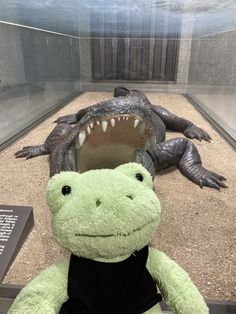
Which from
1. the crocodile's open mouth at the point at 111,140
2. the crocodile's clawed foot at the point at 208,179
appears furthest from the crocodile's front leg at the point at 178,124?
the crocodile's open mouth at the point at 111,140

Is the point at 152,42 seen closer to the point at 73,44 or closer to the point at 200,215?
the point at 73,44

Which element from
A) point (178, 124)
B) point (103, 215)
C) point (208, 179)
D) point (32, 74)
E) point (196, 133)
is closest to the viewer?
point (103, 215)

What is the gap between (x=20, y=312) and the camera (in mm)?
531

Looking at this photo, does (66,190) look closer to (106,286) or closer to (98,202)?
(98,202)

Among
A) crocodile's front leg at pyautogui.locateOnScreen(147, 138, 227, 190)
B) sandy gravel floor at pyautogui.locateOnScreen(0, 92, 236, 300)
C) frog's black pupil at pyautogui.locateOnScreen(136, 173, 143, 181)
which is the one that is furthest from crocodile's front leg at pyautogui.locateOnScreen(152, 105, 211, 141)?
frog's black pupil at pyautogui.locateOnScreen(136, 173, 143, 181)

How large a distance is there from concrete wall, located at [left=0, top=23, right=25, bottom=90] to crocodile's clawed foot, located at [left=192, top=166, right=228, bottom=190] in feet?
4.90

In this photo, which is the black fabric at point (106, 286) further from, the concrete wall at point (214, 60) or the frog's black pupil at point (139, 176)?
the concrete wall at point (214, 60)

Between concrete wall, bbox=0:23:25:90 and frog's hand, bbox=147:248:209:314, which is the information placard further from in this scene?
concrete wall, bbox=0:23:25:90

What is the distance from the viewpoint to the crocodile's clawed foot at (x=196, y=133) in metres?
2.49

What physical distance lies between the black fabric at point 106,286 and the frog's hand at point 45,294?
2 centimetres

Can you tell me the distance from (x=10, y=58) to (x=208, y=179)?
172 centimetres

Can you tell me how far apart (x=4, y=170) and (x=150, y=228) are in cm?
144

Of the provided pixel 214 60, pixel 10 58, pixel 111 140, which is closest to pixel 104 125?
pixel 111 140

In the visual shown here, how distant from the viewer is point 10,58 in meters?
2.35
